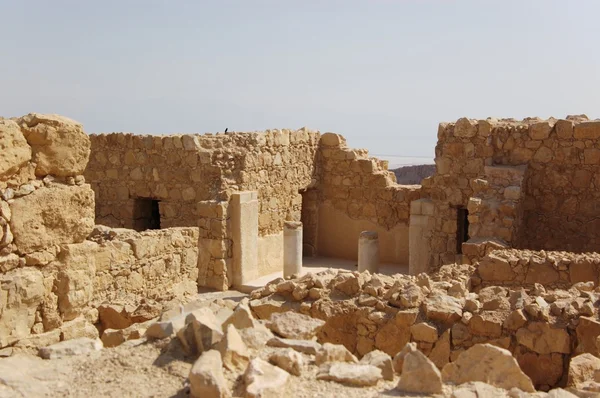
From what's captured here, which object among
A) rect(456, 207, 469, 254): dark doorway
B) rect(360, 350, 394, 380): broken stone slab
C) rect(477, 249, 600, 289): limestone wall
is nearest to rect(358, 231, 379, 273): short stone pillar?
rect(456, 207, 469, 254): dark doorway

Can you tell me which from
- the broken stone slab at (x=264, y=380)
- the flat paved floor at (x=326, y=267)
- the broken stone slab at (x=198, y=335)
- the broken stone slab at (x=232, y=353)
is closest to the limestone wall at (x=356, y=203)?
the flat paved floor at (x=326, y=267)

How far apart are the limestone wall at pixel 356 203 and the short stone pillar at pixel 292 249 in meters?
2.01

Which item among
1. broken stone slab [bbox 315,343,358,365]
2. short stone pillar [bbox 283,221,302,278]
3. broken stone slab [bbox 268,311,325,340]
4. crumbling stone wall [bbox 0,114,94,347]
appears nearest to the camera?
broken stone slab [bbox 315,343,358,365]

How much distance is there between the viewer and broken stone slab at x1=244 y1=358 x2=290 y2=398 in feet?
11.2

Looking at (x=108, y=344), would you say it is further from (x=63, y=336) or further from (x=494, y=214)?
(x=494, y=214)

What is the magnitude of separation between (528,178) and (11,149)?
9028 millimetres

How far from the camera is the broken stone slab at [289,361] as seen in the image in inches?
150

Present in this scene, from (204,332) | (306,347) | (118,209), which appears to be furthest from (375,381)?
(118,209)

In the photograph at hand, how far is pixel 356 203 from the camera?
47.9ft

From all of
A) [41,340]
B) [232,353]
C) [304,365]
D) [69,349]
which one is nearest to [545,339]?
[304,365]

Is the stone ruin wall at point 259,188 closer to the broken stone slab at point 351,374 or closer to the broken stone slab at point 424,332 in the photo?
the broken stone slab at point 424,332

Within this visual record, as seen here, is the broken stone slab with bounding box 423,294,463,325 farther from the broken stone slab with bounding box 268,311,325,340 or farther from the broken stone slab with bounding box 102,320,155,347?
the broken stone slab with bounding box 102,320,155,347

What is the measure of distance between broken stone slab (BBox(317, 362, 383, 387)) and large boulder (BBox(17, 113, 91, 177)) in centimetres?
248

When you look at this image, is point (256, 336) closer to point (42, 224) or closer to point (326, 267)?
point (42, 224)
